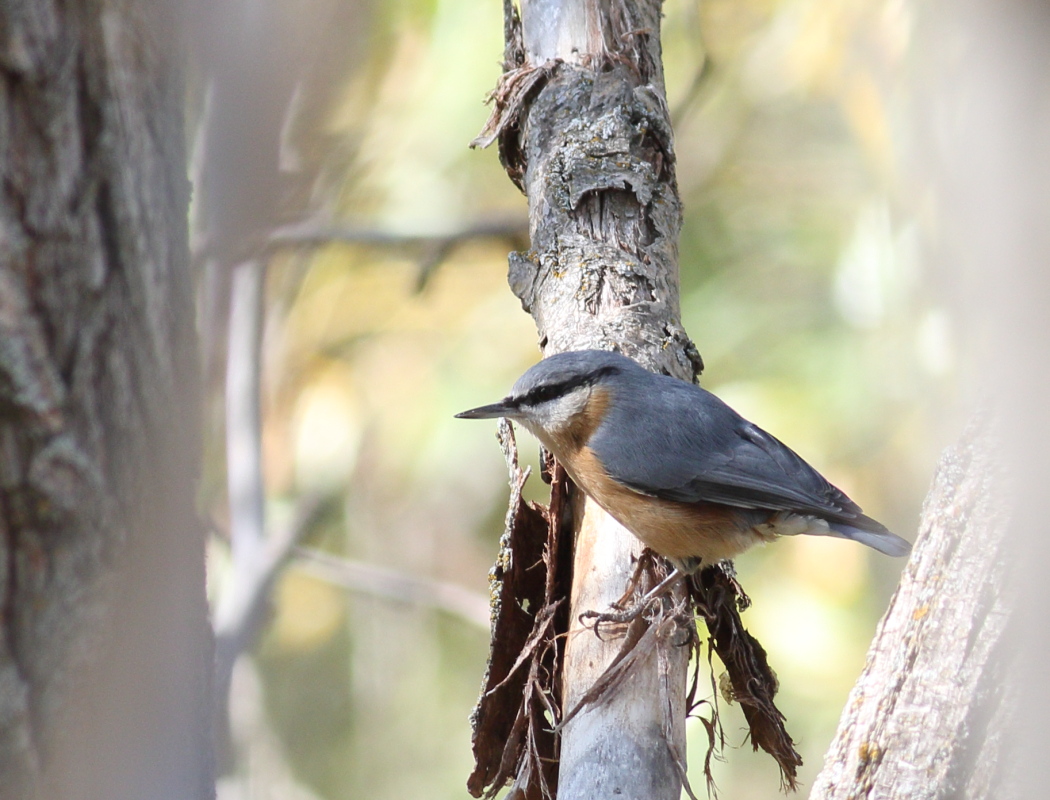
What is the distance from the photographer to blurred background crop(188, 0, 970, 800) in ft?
12.9

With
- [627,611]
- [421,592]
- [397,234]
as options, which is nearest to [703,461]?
[627,611]

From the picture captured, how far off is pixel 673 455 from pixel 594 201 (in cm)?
74

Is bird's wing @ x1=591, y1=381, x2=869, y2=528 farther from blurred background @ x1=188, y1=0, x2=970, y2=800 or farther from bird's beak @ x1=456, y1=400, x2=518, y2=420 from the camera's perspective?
blurred background @ x1=188, y1=0, x2=970, y2=800

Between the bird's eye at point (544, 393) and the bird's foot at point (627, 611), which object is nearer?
the bird's foot at point (627, 611)

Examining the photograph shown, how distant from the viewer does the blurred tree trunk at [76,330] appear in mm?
1316

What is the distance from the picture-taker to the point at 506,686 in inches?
94.7

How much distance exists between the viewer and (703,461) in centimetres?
261

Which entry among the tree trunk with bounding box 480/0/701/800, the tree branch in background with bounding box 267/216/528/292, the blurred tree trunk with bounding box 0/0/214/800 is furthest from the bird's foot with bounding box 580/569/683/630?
the tree branch in background with bounding box 267/216/528/292

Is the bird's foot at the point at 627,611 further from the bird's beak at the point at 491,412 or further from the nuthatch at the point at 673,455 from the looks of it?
the bird's beak at the point at 491,412

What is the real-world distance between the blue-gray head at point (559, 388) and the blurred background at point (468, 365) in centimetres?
132

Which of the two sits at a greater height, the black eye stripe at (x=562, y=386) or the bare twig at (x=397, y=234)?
the bare twig at (x=397, y=234)

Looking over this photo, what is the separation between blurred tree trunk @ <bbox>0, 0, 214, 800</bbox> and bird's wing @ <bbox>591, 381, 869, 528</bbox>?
1.36 meters

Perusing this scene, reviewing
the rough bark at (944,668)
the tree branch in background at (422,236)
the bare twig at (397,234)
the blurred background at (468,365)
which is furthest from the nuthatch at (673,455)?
the bare twig at (397,234)

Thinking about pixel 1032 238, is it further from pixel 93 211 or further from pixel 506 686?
pixel 506 686
